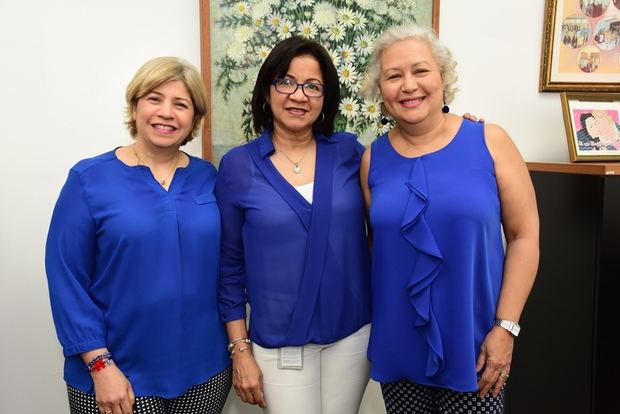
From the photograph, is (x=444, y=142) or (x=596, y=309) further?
(x=596, y=309)

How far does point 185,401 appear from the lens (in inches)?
49.7

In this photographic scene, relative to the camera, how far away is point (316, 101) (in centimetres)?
131

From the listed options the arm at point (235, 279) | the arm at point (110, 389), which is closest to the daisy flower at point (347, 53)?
the arm at point (235, 279)

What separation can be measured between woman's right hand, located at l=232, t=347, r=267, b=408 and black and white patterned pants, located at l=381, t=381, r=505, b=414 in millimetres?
352

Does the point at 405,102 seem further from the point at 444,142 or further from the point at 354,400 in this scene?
the point at 354,400

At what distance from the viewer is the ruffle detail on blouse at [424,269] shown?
1133 mm

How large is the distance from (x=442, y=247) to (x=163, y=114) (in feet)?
2.59

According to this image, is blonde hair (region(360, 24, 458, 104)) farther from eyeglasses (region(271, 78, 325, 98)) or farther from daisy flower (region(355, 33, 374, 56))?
daisy flower (region(355, 33, 374, 56))

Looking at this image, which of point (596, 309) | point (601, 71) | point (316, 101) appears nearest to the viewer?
point (316, 101)

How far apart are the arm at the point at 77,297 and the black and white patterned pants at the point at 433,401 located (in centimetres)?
69

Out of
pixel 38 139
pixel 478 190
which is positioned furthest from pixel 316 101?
pixel 38 139

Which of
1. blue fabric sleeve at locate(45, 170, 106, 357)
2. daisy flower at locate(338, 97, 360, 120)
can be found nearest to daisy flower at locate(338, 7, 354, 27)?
daisy flower at locate(338, 97, 360, 120)

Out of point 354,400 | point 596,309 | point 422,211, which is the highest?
point 422,211

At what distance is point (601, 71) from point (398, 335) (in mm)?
1440
